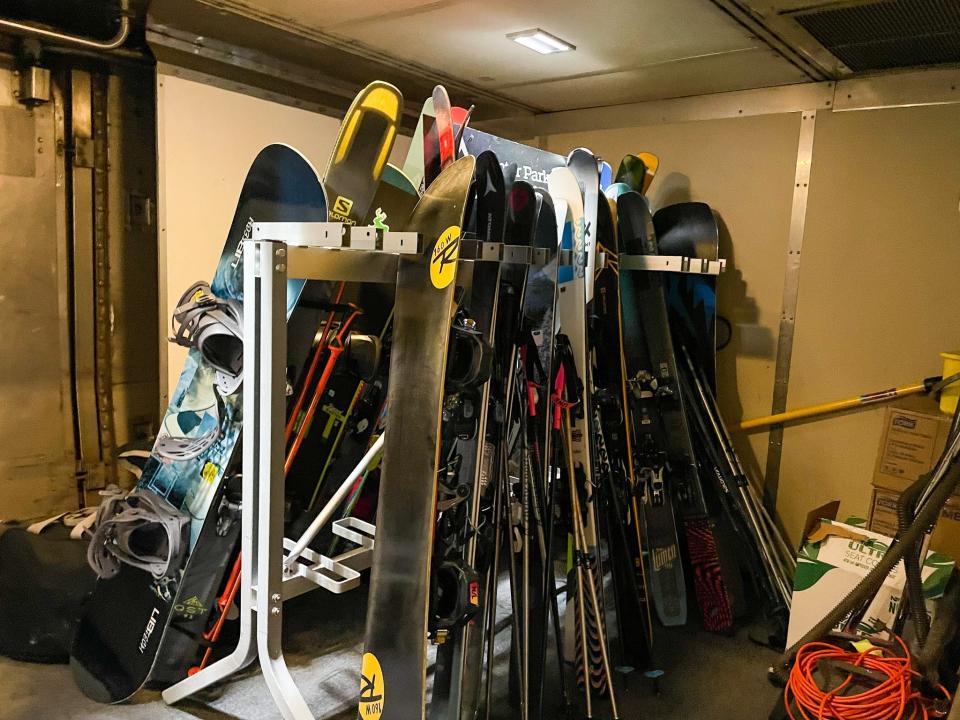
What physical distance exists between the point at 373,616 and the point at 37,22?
251 centimetres

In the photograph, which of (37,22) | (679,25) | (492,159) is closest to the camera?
(492,159)

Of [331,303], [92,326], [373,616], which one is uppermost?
[331,303]

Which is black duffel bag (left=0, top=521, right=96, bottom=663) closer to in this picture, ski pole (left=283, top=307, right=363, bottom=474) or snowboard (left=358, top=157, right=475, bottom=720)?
ski pole (left=283, top=307, right=363, bottom=474)

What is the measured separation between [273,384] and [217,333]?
515 mm

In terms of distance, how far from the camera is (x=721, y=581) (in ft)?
8.65

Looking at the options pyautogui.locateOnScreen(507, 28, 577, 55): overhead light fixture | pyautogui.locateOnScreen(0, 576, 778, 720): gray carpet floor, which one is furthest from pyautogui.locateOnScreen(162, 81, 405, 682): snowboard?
pyautogui.locateOnScreen(507, 28, 577, 55): overhead light fixture

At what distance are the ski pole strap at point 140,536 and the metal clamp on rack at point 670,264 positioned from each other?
183 cm

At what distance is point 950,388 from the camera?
235 centimetres

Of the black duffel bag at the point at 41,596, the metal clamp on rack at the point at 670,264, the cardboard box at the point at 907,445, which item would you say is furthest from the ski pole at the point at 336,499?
the cardboard box at the point at 907,445

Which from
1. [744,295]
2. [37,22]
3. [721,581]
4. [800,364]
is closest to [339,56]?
[37,22]

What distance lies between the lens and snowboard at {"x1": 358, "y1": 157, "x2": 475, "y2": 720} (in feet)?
5.25

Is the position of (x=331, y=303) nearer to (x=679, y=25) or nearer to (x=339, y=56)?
(x=339, y=56)

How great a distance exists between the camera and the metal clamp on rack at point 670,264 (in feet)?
8.29

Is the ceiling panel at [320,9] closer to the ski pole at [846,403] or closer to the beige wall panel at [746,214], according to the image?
the beige wall panel at [746,214]
